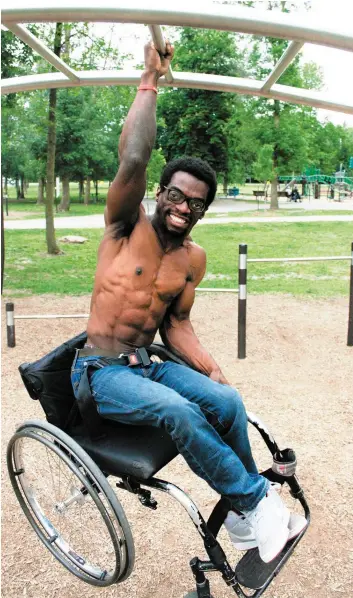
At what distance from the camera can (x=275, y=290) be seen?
9266mm

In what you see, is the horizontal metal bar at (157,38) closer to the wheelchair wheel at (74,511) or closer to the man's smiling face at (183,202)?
the man's smiling face at (183,202)

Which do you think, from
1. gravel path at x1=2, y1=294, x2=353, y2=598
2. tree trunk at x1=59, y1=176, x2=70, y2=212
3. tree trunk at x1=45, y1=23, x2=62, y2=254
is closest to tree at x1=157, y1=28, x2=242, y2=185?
tree trunk at x1=59, y1=176, x2=70, y2=212

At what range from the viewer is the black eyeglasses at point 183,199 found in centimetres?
241

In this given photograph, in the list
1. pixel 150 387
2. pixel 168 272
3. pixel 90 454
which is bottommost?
pixel 90 454

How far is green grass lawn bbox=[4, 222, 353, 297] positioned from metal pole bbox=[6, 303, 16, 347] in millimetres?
2906

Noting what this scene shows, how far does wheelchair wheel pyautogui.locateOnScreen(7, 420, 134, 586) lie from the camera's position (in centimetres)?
210

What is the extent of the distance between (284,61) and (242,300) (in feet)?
7.94

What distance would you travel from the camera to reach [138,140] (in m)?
2.22

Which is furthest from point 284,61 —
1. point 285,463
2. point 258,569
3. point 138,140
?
point 258,569

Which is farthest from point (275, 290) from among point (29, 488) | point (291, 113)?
point (291, 113)

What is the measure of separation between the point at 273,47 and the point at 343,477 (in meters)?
20.2

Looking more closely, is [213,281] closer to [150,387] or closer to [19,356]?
[19,356]

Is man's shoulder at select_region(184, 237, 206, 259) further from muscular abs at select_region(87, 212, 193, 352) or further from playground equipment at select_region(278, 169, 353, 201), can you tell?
playground equipment at select_region(278, 169, 353, 201)

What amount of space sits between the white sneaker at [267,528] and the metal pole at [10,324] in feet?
12.6
